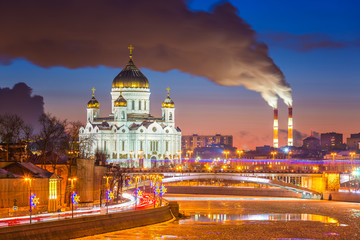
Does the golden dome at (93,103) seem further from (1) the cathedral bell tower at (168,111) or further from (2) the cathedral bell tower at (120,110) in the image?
(1) the cathedral bell tower at (168,111)

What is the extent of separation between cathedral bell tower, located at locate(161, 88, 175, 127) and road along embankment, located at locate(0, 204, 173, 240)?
305ft

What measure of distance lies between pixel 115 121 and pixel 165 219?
288 ft

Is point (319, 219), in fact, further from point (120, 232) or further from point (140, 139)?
point (140, 139)

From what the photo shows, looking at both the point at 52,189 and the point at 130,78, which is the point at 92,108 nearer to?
the point at 130,78

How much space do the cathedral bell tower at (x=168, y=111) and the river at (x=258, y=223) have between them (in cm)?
6278

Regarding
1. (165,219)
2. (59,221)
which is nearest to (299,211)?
(165,219)

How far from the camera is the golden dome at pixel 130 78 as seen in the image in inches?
5782

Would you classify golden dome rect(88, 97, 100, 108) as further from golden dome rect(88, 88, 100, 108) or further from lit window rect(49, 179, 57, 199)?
lit window rect(49, 179, 57, 199)

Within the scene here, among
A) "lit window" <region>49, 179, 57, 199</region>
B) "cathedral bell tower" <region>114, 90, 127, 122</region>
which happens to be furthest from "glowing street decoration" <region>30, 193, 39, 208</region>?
"cathedral bell tower" <region>114, 90, 127, 122</region>

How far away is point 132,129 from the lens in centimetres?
14325

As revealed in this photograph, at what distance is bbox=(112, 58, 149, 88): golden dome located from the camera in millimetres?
146875

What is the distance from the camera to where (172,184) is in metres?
122

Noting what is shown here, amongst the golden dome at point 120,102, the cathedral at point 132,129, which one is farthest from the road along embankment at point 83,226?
the golden dome at point 120,102

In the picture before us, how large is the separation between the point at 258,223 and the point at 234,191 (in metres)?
52.7
